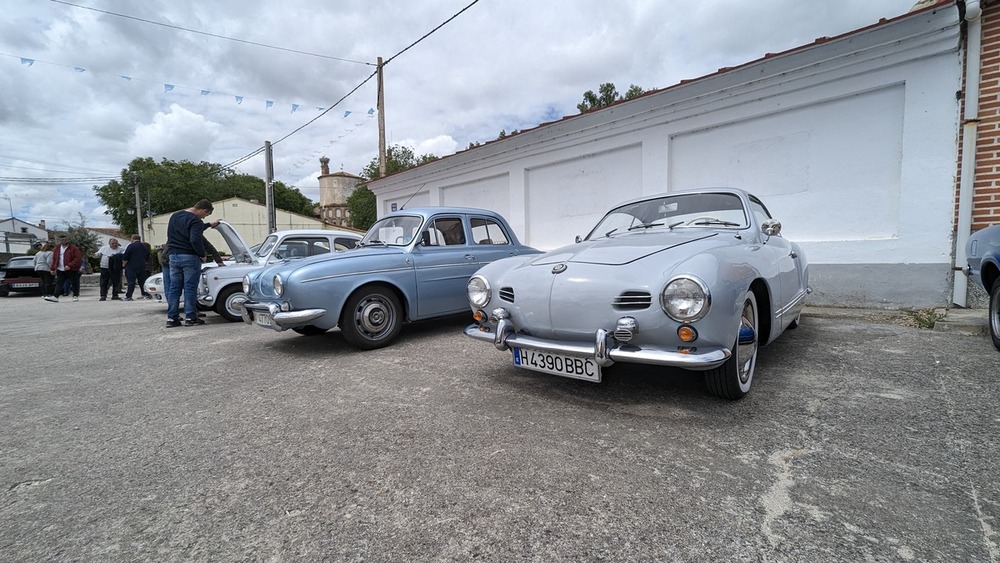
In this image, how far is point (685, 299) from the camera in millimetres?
2295

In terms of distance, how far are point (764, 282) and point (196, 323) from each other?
7467 millimetres

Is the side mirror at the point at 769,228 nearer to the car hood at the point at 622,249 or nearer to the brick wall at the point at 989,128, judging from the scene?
the car hood at the point at 622,249

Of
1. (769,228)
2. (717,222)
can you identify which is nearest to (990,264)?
(769,228)

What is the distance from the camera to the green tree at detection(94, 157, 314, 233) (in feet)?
134

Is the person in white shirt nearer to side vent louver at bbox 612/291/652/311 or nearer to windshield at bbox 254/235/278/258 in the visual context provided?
windshield at bbox 254/235/278/258

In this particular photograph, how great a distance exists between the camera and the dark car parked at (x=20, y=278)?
47.0ft

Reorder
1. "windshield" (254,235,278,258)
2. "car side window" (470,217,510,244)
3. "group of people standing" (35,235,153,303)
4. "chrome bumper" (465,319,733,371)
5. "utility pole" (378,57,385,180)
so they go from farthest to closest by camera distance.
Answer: "utility pole" (378,57,385,180), "group of people standing" (35,235,153,303), "windshield" (254,235,278,258), "car side window" (470,217,510,244), "chrome bumper" (465,319,733,371)

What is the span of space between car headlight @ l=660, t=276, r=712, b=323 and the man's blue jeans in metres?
6.50

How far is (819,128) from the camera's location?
6184 mm

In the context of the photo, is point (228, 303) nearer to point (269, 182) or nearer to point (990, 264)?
point (990, 264)

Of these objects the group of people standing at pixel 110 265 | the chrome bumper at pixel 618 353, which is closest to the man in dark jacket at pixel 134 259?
the group of people standing at pixel 110 265

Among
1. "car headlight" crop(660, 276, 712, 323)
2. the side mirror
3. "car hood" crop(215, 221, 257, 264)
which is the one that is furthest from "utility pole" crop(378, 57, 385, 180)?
"car headlight" crop(660, 276, 712, 323)

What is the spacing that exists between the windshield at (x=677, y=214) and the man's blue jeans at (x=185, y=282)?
222 inches

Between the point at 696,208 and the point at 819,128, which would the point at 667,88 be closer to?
the point at 819,128
